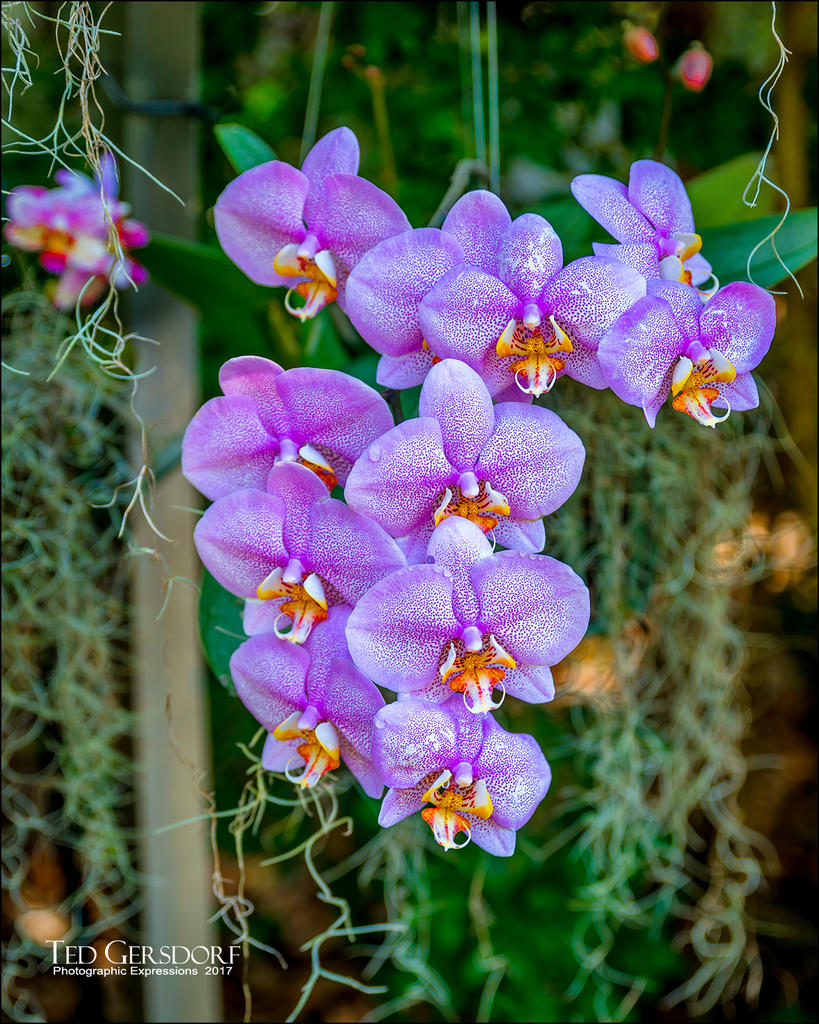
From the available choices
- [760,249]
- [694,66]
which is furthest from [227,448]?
[694,66]

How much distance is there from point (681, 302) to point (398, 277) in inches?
4.8

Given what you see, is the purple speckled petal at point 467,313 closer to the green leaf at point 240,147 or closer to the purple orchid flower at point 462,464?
the purple orchid flower at point 462,464

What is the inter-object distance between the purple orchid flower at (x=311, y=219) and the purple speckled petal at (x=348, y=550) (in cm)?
12

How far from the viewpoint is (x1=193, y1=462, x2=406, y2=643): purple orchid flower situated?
1.17ft

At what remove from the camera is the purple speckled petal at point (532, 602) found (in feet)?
1.08

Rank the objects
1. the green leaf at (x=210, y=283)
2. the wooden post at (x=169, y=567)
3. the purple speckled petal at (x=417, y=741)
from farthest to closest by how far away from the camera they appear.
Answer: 1. the wooden post at (x=169, y=567)
2. the green leaf at (x=210, y=283)
3. the purple speckled petal at (x=417, y=741)

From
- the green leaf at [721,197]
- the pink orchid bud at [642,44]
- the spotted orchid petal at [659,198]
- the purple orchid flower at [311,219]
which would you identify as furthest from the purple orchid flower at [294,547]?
the pink orchid bud at [642,44]

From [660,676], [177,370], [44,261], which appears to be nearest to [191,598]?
[177,370]

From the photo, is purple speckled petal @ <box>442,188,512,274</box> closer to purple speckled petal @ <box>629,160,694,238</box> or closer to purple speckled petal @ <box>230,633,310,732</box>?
purple speckled petal @ <box>629,160,694,238</box>

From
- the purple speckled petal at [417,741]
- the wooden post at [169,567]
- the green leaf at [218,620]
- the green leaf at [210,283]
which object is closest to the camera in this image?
the purple speckled petal at [417,741]

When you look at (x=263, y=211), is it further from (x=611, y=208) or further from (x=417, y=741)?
(x=417, y=741)

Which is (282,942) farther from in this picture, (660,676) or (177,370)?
(177,370)

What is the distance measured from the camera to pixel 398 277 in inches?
14.6

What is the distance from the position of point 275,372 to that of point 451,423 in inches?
3.6
